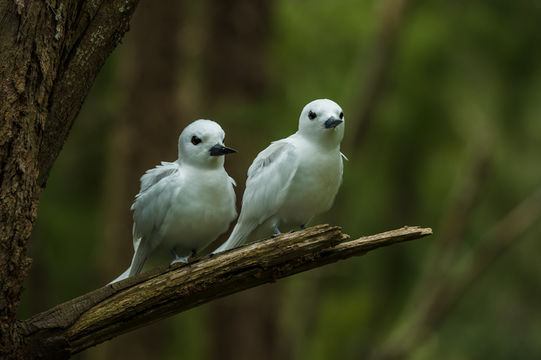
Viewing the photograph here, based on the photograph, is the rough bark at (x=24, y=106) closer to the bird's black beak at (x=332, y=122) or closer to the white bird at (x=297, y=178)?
the white bird at (x=297, y=178)

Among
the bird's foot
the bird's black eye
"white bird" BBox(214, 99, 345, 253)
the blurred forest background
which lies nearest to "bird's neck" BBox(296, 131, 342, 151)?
"white bird" BBox(214, 99, 345, 253)

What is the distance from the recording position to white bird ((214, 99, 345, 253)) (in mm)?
5017

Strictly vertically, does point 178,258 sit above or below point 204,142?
below

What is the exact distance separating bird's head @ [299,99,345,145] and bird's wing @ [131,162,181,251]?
0.97 metres

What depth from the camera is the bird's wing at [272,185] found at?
5172mm

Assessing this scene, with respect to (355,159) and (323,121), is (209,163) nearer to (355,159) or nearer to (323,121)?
(323,121)

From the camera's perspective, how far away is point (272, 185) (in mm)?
5215

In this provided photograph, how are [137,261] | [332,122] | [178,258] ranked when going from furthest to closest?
[137,261] < [178,258] < [332,122]

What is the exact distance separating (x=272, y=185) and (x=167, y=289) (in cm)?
102

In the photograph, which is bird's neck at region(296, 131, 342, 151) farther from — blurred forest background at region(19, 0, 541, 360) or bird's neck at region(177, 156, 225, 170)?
blurred forest background at region(19, 0, 541, 360)

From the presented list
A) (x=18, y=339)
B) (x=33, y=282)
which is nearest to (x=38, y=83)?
(x=18, y=339)

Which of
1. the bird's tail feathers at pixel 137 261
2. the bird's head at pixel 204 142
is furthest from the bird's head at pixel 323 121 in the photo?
the bird's tail feathers at pixel 137 261

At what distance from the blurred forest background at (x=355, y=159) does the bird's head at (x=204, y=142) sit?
805cm

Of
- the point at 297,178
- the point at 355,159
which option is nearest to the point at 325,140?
the point at 297,178
